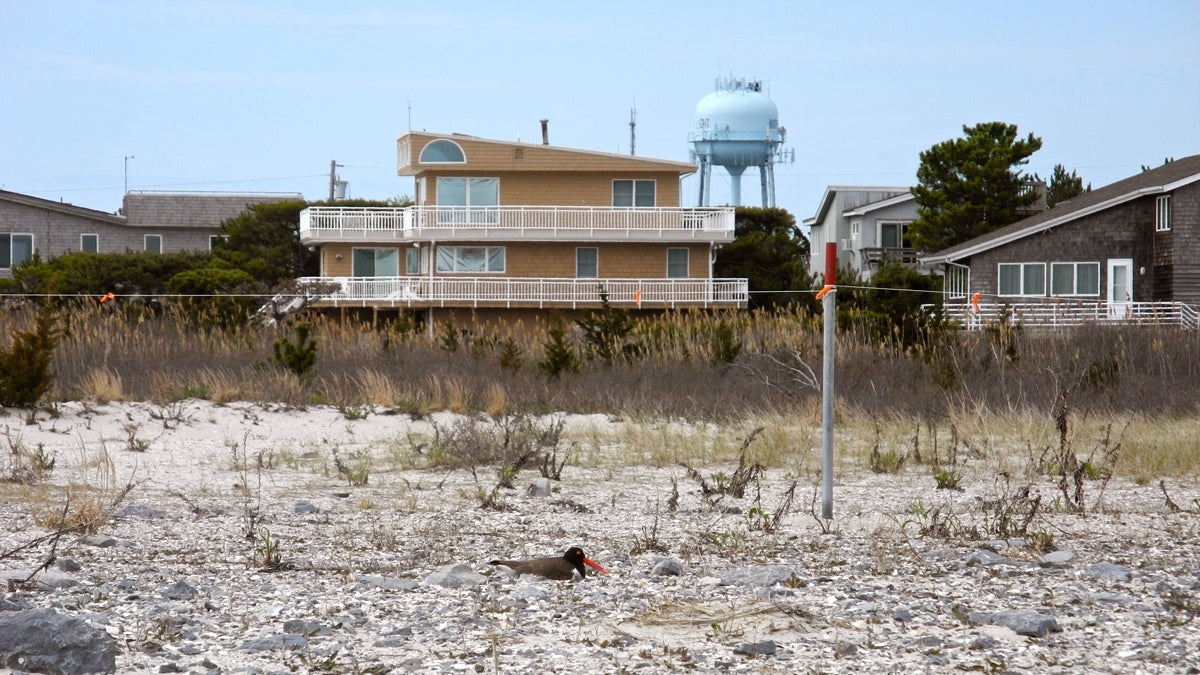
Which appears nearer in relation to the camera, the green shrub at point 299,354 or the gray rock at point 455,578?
the gray rock at point 455,578

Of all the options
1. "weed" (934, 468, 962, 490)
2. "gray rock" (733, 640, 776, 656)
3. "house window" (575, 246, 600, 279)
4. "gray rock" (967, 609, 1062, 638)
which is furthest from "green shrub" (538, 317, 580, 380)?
"house window" (575, 246, 600, 279)

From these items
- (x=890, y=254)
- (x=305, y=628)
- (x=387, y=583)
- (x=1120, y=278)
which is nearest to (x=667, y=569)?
(x=387, y=583)

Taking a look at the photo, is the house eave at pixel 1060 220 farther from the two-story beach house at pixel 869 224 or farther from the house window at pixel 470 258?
the house window at pixel 470 258

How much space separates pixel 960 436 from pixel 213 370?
34.4ft

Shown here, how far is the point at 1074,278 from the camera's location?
39875mm

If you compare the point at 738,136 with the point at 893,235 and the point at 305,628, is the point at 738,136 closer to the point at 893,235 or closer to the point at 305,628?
the point at 893,235

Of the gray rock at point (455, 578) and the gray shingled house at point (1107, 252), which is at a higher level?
the gray shingled house at point (1107, 252)

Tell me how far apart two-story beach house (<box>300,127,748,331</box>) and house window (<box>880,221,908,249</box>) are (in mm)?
11236

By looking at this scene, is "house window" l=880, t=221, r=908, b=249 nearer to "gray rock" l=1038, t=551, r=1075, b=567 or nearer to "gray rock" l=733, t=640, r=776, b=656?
"gray rock" l=1038, t=551, r=1075, b=567

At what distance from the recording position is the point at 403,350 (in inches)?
904

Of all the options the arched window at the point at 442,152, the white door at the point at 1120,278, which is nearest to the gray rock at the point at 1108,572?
the white door at the point at 1120,278

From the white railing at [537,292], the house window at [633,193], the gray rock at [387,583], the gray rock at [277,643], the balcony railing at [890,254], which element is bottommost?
the gray rock at [277,643]

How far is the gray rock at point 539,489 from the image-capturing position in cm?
1091

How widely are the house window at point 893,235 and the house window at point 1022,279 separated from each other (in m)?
14.1
